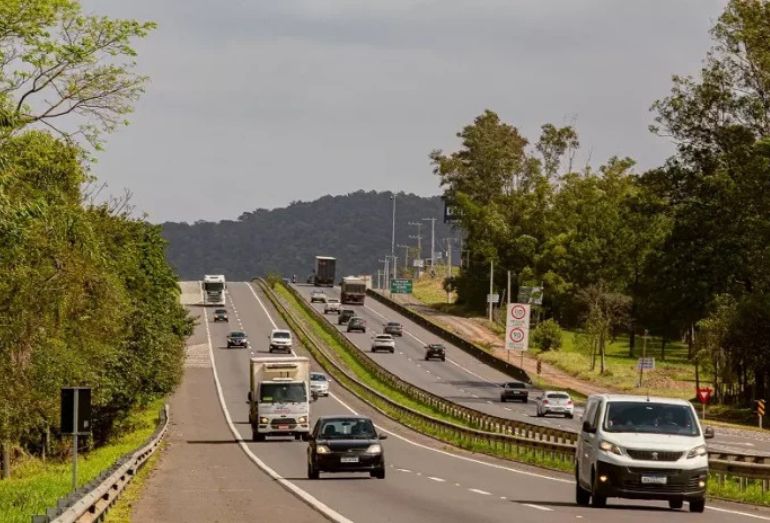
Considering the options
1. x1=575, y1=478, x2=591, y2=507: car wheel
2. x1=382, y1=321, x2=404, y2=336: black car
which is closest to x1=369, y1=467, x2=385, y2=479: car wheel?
x1=575, y1=478, x2=591, y2=507: car wheel

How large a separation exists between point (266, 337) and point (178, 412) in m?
55.8

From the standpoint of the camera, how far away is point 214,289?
17262cm

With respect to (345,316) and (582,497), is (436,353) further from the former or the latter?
(582,497)

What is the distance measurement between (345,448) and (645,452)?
12.2 meters

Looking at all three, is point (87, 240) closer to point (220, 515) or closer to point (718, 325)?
point (220, 515)

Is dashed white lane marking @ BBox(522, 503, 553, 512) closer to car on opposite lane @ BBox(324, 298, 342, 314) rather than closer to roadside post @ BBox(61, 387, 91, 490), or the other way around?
roadside post @ BBox(61, 387, 91, 490)

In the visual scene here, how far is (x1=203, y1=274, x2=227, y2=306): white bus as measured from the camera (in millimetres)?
171625

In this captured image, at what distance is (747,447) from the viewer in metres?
59.7

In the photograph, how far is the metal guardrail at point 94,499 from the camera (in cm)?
1712

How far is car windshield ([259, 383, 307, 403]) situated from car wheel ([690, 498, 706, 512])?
35373 mm

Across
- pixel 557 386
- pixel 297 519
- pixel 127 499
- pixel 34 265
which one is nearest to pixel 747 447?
pixel 34 265

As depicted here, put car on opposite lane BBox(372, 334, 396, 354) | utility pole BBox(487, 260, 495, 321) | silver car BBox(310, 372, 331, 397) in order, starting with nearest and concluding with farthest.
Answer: silver car BBox(310, 372, 331, 397), car on opposite lane BBox(372, 334, 396, 354), utility pole BBox(487, 260, 495, 321)

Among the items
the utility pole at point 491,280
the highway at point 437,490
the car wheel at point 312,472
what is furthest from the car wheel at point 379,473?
the utility pole at point 491,280

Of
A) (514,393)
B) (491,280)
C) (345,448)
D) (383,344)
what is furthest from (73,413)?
(491,280)
